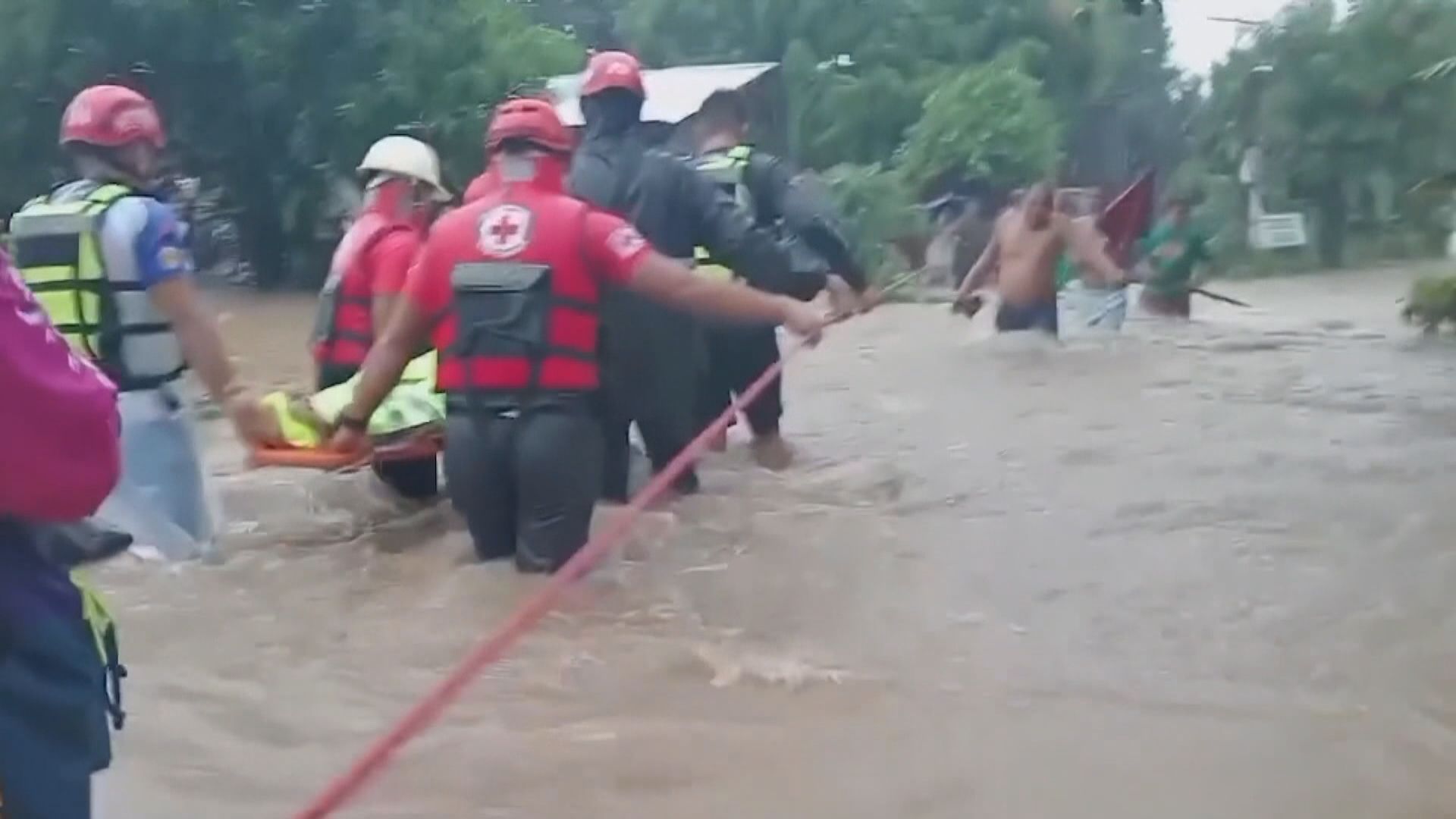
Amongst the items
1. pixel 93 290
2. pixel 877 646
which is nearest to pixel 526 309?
pixel 93 290

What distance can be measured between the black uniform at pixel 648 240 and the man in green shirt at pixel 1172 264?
9047mm

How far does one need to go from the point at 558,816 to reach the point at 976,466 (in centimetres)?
485

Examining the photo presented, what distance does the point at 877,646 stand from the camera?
5.24 meters

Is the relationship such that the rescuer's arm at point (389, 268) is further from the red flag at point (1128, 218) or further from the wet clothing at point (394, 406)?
the red flag at point (1128, 218)

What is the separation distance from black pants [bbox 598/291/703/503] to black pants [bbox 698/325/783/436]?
1.93 ft

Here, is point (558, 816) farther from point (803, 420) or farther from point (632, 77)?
point (803, 420)

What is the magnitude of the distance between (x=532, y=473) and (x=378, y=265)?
1.63 m

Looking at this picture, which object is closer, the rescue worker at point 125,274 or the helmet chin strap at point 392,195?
the rescue worker at point 125,274

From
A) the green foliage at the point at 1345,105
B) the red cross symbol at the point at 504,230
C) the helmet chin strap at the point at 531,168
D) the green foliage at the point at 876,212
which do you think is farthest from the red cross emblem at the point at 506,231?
the green foliage at the point at 1345,105

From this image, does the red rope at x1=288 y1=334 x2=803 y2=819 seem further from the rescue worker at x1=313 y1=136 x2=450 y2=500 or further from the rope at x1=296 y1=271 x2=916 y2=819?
the rescue worker at x1=313 y1=136 x2=450 y2=500

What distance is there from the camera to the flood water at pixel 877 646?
412 cm

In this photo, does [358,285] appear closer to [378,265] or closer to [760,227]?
[378,265]

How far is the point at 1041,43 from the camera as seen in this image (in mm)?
39812

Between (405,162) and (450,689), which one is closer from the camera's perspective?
(450,689)
